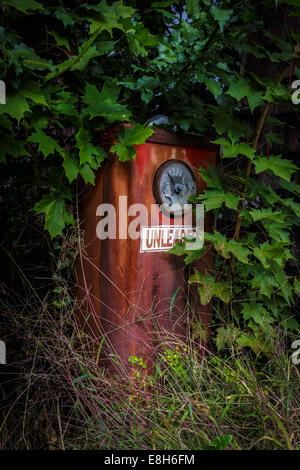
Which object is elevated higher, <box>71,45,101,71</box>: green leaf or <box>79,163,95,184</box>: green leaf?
<box>71,45,101,71</box>: green leaf

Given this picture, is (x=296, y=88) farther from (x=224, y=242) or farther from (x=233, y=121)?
(x=224, y=242)

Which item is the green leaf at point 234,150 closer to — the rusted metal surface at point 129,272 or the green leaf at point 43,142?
the rusted metal surface at point 129,272

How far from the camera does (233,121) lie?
2135 millimetres

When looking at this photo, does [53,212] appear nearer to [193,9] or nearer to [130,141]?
[130,141]

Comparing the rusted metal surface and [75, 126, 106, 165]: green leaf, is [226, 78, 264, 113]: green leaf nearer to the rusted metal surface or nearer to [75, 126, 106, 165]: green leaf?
the rusted metal surface

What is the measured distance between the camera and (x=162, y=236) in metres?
2.16

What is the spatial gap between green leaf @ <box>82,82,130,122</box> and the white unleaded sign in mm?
574

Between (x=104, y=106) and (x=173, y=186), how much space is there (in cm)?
55

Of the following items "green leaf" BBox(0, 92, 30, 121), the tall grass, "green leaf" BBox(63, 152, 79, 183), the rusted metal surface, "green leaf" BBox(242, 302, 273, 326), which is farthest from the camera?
"green leaf" BBox(242, 302, 273, 326)

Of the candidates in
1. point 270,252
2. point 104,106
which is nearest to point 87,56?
point 104,106

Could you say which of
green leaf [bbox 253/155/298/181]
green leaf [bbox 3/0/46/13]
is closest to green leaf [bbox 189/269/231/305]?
green leaf [bbox 253/155/298/181]

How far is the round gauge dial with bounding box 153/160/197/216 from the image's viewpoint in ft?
6.93

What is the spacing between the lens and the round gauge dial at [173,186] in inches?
83.1

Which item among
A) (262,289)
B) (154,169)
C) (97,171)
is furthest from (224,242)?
(97,171)
